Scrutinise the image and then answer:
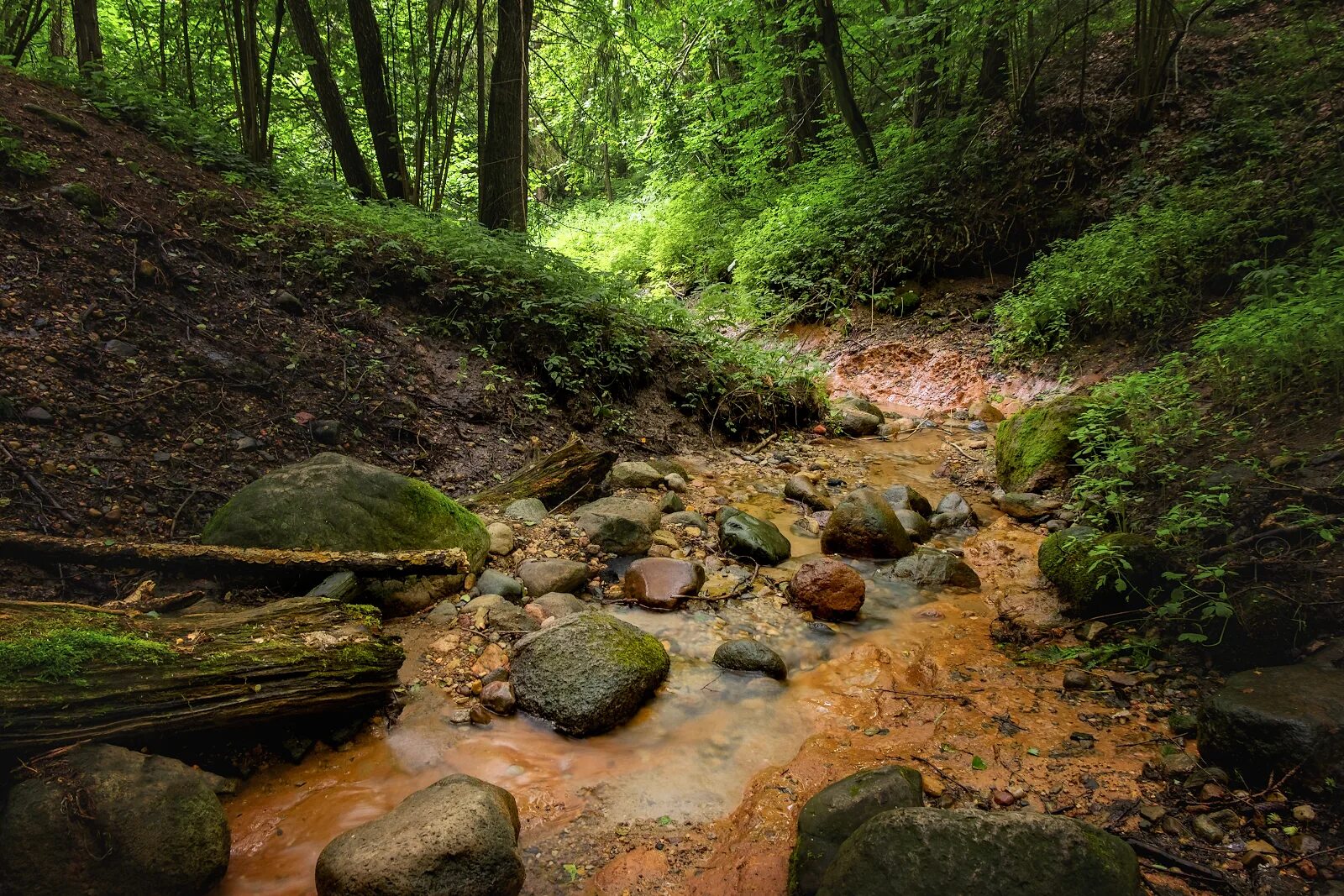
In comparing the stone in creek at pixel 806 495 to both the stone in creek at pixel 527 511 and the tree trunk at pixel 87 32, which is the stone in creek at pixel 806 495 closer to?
the stone in creek at pixel 527 511

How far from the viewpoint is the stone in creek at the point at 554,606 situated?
4.01m

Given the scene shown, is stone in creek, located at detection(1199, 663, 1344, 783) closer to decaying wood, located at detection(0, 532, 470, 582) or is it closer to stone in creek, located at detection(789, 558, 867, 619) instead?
stone in creek, located at detection(789, 558, 867, 619)

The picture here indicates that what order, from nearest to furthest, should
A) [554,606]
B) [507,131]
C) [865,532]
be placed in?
[554,606]
[865,532]
[507,131]

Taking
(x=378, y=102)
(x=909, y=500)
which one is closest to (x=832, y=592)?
(x=909, y=500)

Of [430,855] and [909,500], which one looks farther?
[909,500]

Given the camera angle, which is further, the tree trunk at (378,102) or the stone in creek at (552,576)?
the tree trunk at (378,102)

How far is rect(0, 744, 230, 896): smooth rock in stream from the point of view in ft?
6.28

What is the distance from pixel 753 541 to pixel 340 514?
3.05 m

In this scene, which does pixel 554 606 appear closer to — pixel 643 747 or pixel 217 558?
pixel 643 747

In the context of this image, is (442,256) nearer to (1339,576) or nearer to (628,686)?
(628,686)

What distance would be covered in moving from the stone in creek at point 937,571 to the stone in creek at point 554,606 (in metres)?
2.52

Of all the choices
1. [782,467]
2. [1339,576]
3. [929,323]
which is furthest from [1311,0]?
[1339,576]

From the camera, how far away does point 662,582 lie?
177 inches

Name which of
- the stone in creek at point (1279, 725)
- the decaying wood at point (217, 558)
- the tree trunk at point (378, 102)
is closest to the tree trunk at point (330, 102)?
the tree trunk at point (378, 102)
